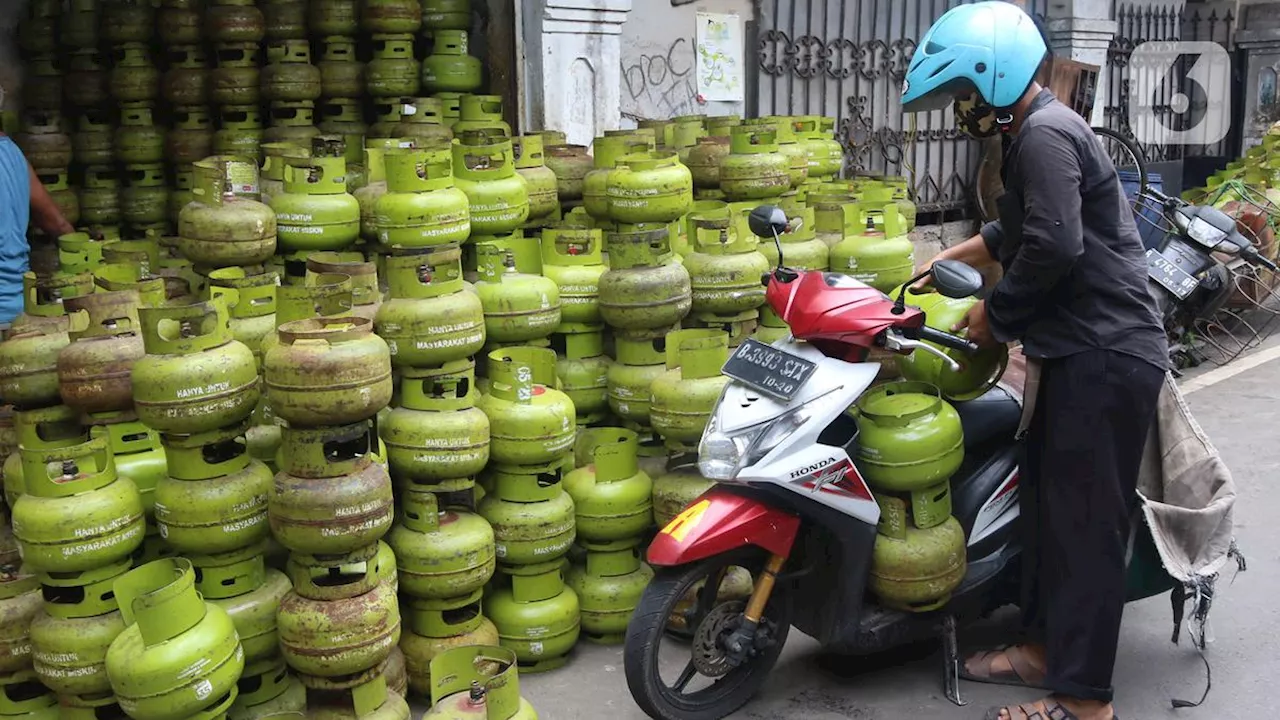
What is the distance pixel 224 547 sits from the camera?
361cm

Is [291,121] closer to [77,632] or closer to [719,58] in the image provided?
[77,632]

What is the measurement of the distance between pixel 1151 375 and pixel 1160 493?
2.30ft

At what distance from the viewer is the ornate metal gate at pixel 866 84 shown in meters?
9.37

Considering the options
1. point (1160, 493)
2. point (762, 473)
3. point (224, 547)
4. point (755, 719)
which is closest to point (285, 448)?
point (224, 547)

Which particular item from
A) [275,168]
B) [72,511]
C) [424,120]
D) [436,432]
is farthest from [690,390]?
[424,120]

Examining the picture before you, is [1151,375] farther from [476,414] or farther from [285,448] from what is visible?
[285,448]

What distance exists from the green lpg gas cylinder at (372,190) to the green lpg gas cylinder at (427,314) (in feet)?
1.86

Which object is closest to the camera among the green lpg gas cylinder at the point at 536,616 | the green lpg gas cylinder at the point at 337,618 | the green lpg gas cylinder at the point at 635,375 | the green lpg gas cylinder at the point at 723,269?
the green lpg gas cylinder at the point at 337,618

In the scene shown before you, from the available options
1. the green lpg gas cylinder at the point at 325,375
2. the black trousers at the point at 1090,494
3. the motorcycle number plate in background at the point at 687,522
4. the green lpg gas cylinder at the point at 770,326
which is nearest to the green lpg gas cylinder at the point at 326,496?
the green lpg gas cylinder at the point at 325,375

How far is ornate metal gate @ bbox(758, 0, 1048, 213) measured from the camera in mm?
9367

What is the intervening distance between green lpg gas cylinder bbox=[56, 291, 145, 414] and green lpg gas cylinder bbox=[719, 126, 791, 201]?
2.71m

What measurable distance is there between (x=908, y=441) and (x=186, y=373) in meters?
2.22

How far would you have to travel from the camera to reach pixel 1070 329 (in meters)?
3.59

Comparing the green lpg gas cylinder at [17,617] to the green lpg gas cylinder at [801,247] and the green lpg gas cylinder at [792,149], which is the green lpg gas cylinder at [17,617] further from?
the green lpg gas cylinder at [792,149]
